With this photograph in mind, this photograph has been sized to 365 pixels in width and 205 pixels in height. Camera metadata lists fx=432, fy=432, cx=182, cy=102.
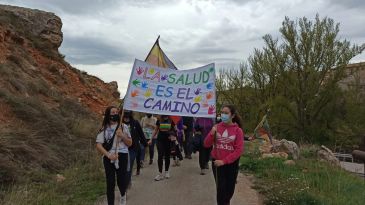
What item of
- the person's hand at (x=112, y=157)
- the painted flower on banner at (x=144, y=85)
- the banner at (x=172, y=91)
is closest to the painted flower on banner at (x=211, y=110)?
the banner at (x=172, y=91)

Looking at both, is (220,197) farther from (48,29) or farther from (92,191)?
(48,29)

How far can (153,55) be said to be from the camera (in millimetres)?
8883

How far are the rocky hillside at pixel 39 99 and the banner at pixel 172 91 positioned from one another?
3047mm

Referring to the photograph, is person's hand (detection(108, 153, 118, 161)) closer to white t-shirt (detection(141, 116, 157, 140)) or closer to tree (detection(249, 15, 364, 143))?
white t-shirt (detection(141, 116, 157, 140))

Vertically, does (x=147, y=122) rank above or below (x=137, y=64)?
below

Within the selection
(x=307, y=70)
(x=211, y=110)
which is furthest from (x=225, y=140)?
(x=307, y=70)

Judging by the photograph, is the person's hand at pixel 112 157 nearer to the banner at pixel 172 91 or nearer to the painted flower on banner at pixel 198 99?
the banner at pixel 172 91

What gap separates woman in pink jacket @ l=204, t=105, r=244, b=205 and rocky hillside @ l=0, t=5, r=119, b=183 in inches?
171

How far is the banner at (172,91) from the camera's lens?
800 cm

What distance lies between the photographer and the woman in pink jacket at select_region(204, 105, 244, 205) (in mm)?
A: 6527

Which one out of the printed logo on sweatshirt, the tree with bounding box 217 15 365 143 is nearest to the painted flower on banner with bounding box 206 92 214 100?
the printed logo on sweatshirt

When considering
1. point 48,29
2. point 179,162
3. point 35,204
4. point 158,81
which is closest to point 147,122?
point 179,162

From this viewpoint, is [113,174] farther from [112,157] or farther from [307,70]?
[307,70]

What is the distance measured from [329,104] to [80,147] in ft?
91.9
